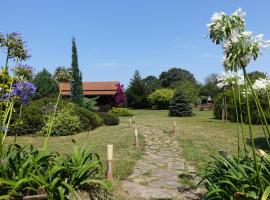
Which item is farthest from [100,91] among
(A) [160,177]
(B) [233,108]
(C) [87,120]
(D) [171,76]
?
(D) [171,76]

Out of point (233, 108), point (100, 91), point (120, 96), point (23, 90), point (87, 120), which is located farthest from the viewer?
point (100, 91)

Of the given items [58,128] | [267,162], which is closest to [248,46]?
[267,162]

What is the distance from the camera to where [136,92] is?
2061 inches

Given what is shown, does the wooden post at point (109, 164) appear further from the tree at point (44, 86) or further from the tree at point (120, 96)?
the tree at point (120, 96)

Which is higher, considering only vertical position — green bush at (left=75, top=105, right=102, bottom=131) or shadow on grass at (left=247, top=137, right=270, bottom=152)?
green bush at (left=75, top=105, right=102, bottom=131)

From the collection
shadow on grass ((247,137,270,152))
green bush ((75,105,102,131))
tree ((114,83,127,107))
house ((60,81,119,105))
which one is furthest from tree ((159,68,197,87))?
shadow on grass ((247,137,270,152))

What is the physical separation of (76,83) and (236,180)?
23256mm

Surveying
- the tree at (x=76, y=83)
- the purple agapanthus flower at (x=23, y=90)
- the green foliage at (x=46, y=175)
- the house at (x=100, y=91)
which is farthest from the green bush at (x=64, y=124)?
the house at (x=100, y=91)

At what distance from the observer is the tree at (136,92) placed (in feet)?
170

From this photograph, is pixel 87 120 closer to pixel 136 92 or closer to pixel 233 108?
pixel 233 108

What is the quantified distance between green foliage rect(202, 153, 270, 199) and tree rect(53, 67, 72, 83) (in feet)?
9.11

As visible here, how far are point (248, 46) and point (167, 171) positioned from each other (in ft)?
16.2

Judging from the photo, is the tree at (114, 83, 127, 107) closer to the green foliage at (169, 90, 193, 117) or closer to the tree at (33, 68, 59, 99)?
the green foliage at (169, 90, 193, 117)

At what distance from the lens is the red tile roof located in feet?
148
